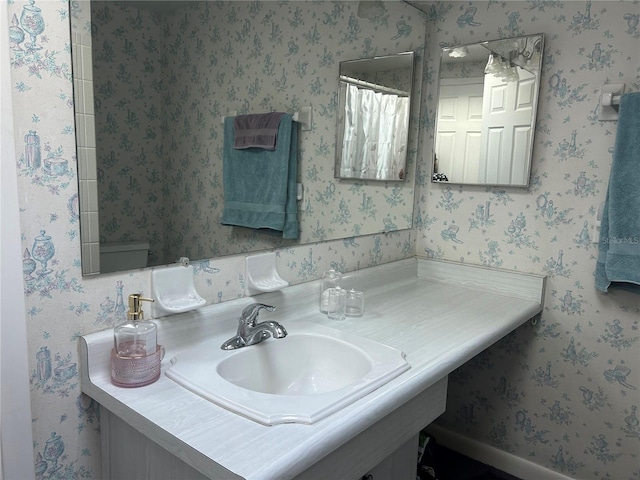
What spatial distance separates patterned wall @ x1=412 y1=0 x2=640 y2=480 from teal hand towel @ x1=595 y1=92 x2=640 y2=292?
0.27 feet

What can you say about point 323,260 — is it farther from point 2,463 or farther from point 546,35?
point 546,35

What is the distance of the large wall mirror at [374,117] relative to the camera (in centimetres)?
171

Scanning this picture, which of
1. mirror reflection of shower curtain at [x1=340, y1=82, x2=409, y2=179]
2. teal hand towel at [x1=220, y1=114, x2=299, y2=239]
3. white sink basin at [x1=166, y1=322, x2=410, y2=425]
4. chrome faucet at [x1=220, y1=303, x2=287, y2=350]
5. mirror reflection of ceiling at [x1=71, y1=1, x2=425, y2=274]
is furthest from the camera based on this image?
mirror reflection of shower curtain at [x1=340, y1=82, x2=409, y2=179]

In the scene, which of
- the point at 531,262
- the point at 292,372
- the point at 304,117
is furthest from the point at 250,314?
the point at 531,262

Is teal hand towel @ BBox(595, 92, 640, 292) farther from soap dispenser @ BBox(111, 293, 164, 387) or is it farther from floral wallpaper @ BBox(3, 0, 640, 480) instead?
soap dispenser @ BBox(111, 293, 164, 387)

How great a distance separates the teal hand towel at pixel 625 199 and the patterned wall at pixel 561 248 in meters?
0.08

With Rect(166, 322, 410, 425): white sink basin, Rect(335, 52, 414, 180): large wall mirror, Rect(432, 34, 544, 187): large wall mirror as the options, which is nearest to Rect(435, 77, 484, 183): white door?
Rect(432, 34, 544, 187): large wall mirror

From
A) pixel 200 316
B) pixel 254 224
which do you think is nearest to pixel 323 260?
pixel 254 224

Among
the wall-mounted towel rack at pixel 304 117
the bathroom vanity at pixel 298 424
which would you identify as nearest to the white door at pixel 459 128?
the bathroom vanity at pixel 298 424

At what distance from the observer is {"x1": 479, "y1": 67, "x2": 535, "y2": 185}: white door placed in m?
1.74

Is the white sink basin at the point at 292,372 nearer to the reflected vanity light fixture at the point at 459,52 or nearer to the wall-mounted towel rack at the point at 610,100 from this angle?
the wall-mounted towel rack at the point at 610,100

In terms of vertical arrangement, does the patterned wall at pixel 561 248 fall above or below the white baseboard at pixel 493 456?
above

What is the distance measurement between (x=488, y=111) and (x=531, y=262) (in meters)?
0.60

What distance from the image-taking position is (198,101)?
119 cm
